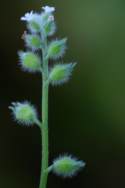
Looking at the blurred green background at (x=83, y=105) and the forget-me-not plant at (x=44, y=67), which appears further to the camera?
the blurred green background at (x=83, y=105)

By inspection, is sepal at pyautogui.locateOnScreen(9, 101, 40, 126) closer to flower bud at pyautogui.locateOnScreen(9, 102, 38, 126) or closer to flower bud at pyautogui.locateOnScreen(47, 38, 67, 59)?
flower bud at pyautogui.locateOnScreen(9, 102, 38, 126)

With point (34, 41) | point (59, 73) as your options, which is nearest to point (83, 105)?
point (59, 73)

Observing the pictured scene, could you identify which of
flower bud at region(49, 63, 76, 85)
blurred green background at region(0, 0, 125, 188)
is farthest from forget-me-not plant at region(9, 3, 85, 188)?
blurred green background at region(0, 0, 125, 188)

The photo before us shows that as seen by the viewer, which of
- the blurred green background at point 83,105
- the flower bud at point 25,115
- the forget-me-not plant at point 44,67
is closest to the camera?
the forget-me-not plant at point 44,67

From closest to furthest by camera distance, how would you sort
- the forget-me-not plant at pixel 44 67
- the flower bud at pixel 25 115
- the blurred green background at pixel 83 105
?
the forget-me-not plant at pixel 44 67, the flower bud at pixel 25 115, the blurred green background at pixel 83 105

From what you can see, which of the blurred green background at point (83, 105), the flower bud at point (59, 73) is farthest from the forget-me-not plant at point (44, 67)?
the blurred green background at point (83, 105)

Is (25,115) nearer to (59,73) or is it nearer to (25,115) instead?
(25,115)

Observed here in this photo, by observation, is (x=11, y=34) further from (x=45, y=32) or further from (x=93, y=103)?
(x=45, y=32)

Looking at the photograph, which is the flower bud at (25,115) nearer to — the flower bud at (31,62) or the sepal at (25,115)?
the sepal at (25,115)
